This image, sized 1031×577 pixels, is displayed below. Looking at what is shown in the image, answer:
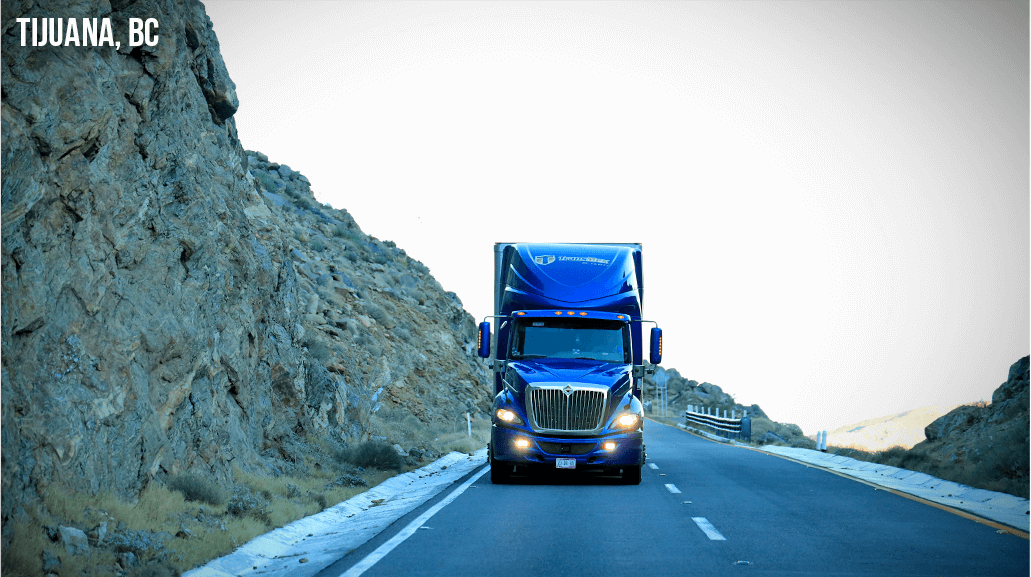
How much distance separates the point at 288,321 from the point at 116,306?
9.02m

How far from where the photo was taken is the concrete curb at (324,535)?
9.38m

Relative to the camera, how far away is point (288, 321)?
21844 millimetres

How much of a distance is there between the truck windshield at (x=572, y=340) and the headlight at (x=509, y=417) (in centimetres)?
138

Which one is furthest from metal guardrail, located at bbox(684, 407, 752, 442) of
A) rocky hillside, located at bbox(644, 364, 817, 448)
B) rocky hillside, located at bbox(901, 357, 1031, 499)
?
rocky hillside, located at bbox(644, 364, 817, 448)

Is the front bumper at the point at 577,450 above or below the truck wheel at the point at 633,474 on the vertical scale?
above

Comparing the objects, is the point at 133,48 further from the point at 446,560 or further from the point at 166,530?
the point at 446,560

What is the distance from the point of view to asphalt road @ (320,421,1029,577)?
8977 mm

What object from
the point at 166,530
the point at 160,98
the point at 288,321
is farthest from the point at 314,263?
the point at 166,530

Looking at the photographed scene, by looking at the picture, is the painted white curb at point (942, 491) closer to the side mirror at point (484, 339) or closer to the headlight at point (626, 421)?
the headlight at point (626, 421)

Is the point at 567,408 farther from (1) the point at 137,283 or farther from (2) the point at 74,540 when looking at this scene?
(2) the point at 74,540

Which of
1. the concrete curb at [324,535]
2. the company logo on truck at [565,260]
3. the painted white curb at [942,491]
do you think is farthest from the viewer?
the company logo on truck at [565,260]

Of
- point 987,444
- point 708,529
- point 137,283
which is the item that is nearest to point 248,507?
point 137,283

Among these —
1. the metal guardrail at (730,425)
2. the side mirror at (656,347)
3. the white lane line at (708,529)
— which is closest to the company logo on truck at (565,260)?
the side mirror at (656,347)

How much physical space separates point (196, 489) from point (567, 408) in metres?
6.82
